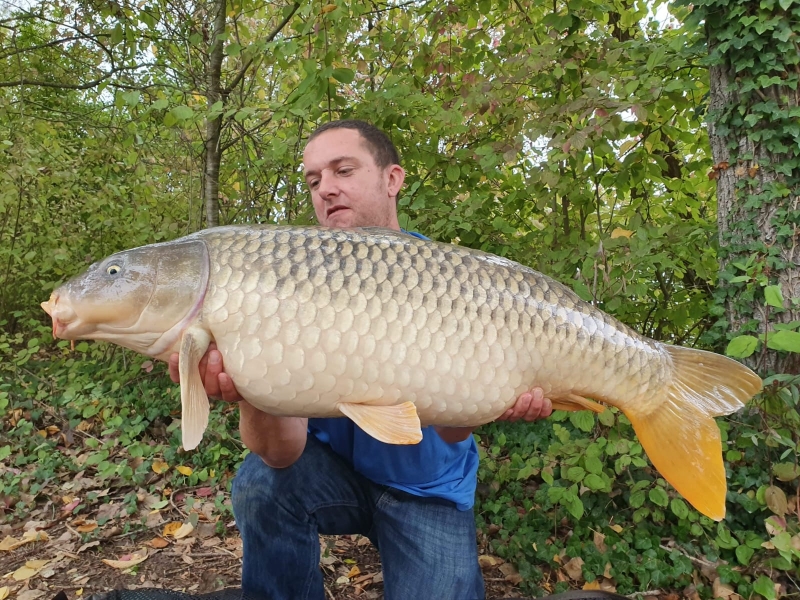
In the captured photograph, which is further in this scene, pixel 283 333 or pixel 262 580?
pixel 262 580

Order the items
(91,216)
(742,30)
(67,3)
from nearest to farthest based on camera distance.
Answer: (742,30) → (67,3) → (91,216)

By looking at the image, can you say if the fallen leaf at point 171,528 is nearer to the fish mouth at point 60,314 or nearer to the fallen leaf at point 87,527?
the fallen leaf at point 87,527

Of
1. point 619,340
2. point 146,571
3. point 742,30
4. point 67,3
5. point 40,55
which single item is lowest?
point 146,571

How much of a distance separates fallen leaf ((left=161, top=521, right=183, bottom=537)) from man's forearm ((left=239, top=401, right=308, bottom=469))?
2.91 ft

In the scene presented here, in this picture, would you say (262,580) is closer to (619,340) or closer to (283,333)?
(283,333)

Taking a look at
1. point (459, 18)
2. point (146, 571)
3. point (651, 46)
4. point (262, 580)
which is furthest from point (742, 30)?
point (146, 571)

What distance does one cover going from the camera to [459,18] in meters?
2.39

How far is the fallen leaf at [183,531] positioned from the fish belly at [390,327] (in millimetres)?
1291

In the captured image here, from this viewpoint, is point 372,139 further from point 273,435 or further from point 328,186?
point 273,435

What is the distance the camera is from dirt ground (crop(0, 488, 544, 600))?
5.47 feet

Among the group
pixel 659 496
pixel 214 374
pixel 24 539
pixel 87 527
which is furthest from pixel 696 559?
pixel 24 539

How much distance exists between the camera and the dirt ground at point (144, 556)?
167 cm

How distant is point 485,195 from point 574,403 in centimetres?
139

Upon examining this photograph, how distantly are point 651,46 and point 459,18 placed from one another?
2.94 feet
